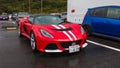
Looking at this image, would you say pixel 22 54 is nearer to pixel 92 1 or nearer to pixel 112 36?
pixel 112 36

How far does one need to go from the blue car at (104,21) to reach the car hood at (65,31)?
5.99ft

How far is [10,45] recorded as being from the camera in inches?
311

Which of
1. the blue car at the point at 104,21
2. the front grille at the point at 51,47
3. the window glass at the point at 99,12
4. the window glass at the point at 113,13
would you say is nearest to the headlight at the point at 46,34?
the front grille at the point at 51,47

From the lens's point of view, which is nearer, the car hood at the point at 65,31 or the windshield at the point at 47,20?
the car hood at the point at 65,31

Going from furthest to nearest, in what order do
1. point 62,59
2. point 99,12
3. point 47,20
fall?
point 99,12 < point 47,20 < point 62,59

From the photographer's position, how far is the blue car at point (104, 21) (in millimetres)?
7809

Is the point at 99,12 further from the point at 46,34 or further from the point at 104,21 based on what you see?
the point at 46,34

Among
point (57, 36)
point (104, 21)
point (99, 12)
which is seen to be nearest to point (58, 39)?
point (57, 36)

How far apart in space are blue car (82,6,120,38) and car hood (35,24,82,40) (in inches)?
71.9

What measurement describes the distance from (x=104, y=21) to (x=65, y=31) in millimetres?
2631

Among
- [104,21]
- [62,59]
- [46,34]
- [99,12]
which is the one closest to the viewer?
[62,59]

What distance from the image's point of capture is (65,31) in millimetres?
6273

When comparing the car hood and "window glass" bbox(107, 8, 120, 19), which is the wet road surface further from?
"window glass" bbox(107, 8, 120, 19)

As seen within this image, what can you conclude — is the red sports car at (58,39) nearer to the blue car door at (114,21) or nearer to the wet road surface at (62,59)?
the wet road surface at (62,59)
